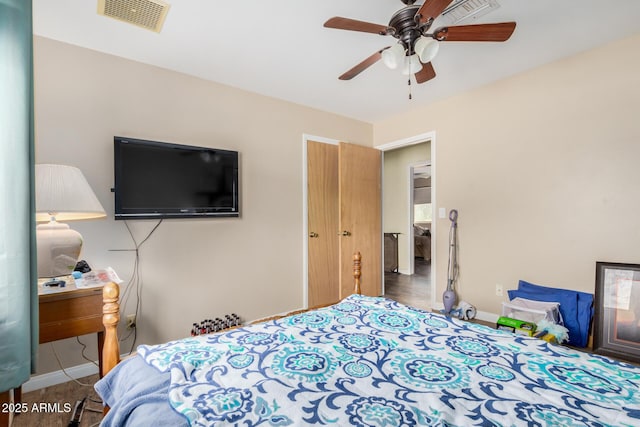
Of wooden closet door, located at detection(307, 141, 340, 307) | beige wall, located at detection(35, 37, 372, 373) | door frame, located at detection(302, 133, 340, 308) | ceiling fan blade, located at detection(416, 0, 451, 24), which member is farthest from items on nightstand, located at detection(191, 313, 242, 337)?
ceiling fan blade, located at detection(416, 0, 451, 24)

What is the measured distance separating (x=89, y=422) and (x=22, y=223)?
1.54 meters

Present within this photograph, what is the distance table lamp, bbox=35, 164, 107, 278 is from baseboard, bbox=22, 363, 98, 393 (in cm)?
94

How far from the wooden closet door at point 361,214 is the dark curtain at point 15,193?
2952 mm

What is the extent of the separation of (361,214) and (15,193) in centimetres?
335

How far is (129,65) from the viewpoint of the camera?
2537 millimetres

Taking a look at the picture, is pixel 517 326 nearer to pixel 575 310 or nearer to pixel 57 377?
pixel 575 310

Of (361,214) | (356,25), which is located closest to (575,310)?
(361,214)

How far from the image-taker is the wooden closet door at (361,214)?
371cm

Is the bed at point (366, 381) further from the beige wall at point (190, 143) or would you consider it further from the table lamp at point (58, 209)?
the beige wall at point (190, 143)

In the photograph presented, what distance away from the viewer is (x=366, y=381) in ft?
3.37

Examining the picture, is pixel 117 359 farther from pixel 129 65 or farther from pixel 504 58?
pixel 504 58

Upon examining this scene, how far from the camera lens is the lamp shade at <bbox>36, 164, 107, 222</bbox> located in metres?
1.63

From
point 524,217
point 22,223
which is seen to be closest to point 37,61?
point 22,223

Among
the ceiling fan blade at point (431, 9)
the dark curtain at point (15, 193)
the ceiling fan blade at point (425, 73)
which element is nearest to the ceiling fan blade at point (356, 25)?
the ceiling fan blade at point (431, 9)
